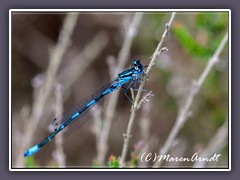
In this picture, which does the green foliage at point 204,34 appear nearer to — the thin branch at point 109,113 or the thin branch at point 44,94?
the thin branch at point 109,113

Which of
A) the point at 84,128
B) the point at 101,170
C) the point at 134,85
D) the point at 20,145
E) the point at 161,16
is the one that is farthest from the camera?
the point at 84,128

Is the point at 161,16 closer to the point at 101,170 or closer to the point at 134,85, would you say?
the point at 134,85

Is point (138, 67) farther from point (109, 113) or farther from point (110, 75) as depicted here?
point (110, 75)

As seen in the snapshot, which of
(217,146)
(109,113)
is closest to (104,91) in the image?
(109,113)

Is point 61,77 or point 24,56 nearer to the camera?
point 61,77

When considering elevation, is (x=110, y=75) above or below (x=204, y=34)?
below

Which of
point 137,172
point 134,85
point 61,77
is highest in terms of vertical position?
point 61,77
